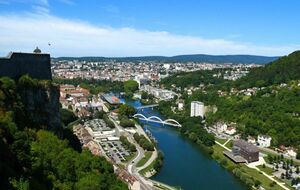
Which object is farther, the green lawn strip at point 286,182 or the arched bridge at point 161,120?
the arched bridge at point 161,120

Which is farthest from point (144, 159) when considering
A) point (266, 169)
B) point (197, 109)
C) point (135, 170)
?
point (197, 109)

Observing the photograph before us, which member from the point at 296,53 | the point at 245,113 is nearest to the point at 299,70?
the point at 296,53

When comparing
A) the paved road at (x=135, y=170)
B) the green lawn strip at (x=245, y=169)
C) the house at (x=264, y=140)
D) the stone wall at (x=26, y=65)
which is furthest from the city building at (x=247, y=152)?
the stone wall at (x=26, y=65)

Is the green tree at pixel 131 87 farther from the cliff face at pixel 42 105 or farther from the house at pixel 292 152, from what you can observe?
the cliff face at pixel 42 105

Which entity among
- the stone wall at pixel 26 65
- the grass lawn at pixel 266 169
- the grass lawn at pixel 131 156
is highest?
the stone wall at pixel 26 65

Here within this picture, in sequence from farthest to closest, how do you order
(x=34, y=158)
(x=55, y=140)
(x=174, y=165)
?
(x=174, y=165) → (x=55, y=140) → (x=34, y=158)

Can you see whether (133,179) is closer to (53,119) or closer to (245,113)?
(53,119)

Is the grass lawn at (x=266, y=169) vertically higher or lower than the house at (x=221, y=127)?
higher

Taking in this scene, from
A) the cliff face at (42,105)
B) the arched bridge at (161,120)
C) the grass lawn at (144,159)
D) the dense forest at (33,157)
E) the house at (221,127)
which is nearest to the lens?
the dense forest at (33,157)
